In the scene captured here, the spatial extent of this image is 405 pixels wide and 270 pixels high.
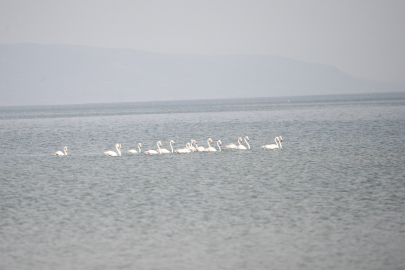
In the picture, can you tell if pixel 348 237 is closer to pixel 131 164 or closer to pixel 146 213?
pixel 146 213

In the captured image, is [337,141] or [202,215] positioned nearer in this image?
[202,215]

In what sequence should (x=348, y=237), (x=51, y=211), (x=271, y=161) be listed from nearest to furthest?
(x=348, y=237) < (x=51, y=211) < (x=271, y=161)

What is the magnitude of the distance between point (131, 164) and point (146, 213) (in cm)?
1513

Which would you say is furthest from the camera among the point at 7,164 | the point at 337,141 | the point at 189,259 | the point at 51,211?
the point at 337,141

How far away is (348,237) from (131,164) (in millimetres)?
21251

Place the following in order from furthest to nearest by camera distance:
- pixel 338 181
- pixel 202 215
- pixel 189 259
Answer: pixel 338 181
pixel 202 215
pixel 189 259

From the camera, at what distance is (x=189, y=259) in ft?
50.2

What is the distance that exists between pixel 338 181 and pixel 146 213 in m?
11.3

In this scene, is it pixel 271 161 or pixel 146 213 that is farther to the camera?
pixel 271 161

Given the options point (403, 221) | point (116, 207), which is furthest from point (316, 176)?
point (116, 207)

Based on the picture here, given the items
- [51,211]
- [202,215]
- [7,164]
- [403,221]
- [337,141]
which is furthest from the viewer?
[337,141]

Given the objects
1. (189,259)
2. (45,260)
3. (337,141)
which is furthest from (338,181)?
(337,141)

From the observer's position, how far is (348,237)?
55.7 ft

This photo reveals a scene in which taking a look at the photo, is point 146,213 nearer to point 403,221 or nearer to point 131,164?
point 403,221
